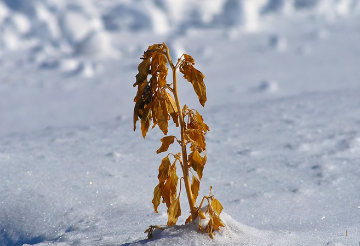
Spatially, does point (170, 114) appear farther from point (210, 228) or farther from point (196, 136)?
point (210, 228)

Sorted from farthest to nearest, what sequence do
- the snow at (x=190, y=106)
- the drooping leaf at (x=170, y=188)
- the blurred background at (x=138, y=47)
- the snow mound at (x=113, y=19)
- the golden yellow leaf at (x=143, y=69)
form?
the snow mound at (x=113, y=19), the blurred background at (x=138, y=47), the snow at (x=190, y=106), the drooping leaf at (x=170, y=188), the golden yellow leaf at (x=143, y=69)

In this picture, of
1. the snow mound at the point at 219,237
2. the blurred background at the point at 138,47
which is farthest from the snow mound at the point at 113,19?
the snow mound at the point at 219,237

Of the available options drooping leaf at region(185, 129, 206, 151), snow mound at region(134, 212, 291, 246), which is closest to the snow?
snow mound at region(134, 212, 291, 246)

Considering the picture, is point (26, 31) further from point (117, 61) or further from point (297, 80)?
point (297, 80)

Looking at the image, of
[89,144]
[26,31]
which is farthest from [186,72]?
[26,31]

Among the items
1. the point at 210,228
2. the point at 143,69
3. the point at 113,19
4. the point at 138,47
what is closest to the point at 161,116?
the point at 143,69

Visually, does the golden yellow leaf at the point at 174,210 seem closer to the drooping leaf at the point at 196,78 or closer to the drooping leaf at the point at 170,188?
the drooping leaf at the point at 170,188

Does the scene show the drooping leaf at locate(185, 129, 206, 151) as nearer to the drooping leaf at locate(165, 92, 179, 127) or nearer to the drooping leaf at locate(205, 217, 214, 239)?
the drooping leaf at locate(165, 92, 179, 127)
